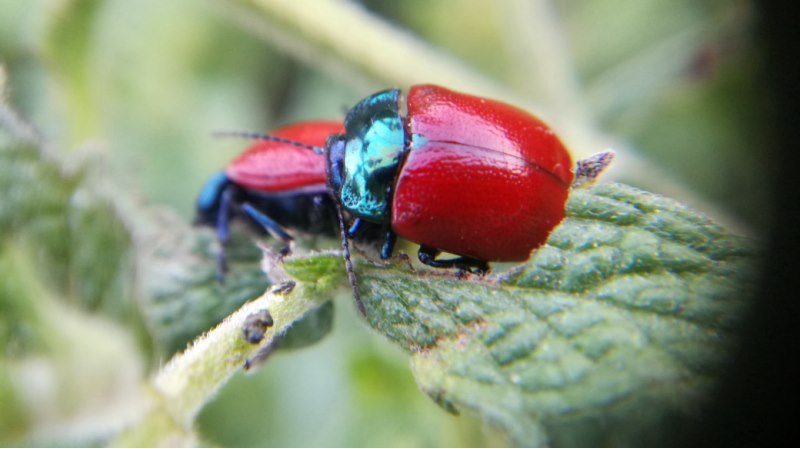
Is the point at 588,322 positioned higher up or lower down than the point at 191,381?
higher up

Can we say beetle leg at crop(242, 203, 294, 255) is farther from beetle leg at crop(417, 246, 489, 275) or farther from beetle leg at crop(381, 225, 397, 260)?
beetle leg at crop(417, 246, 489, 275)

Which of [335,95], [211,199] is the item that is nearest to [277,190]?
[211,199]

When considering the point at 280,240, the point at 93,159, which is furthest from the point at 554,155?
the point at 93,159

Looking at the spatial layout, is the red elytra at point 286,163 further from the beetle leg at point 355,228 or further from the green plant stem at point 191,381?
the green plant stem at point 191,381

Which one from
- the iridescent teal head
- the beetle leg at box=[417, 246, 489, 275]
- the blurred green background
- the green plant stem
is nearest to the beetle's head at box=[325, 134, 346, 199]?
the iridescent teal head

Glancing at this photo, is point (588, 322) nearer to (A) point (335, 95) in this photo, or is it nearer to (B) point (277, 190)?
(B) point (277, 190)
